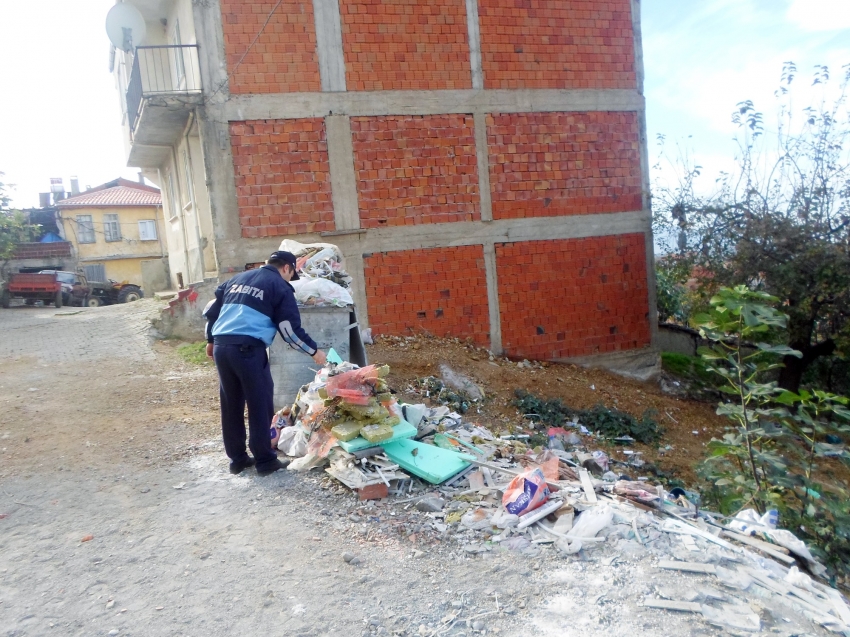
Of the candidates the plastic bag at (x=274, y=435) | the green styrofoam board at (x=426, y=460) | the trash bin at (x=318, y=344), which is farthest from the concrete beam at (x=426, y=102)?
the green styrofoam board at (x=426, y=460)

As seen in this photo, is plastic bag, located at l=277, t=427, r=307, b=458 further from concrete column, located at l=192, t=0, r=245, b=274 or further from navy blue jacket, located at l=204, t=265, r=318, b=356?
concrete column, located at l=192, t=0, r=245, b=274

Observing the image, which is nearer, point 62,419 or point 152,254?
point 62,419

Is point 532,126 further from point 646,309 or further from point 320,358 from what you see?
point 320,358

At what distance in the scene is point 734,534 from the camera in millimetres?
3814

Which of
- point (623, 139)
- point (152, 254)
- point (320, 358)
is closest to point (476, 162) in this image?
point (623, 139)

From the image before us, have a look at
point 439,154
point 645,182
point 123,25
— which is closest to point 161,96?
point 123,25

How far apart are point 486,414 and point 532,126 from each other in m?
5.02

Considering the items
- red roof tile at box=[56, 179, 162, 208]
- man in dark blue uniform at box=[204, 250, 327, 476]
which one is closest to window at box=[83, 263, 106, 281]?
red roof tile at box=[56, 179, 162, 208]

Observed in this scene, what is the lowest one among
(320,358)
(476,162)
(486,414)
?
(486,414)

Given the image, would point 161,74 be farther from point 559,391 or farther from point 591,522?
point 591,522

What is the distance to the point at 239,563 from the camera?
11.3 feet

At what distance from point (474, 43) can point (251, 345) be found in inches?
288

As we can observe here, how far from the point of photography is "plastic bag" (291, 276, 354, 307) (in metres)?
6.21

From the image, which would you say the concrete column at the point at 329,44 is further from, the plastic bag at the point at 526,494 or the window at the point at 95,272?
the window at the point at 95,272
